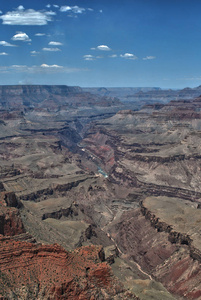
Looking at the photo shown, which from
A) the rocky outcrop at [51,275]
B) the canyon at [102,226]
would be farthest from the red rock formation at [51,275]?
the canyon at [102,226]

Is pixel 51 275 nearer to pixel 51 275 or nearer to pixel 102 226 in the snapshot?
pixel 51 275

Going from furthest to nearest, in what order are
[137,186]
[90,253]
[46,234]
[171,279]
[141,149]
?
[141,149], [137,186], [171,279], [46,234], [90,253]

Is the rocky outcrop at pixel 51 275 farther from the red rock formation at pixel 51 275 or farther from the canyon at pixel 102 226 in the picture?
the canyon at pixel 102 226

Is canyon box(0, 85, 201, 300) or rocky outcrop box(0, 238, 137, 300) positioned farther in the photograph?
canyon box(0, 85, 201, 300)

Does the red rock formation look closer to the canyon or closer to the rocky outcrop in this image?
the rocky outcrop

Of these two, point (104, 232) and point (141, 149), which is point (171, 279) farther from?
point (141, 149)

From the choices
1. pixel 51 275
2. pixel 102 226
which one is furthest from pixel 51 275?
pixel 102 226

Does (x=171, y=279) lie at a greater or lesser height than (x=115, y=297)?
lesser

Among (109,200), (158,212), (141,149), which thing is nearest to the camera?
(158,212)

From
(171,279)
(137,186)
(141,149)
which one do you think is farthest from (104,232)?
(141,149)

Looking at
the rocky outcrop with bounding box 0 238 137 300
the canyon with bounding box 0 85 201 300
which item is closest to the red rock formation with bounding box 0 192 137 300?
the rocky outcrop with bounding box 0 238 137 300

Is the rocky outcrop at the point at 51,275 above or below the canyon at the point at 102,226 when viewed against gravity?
above
